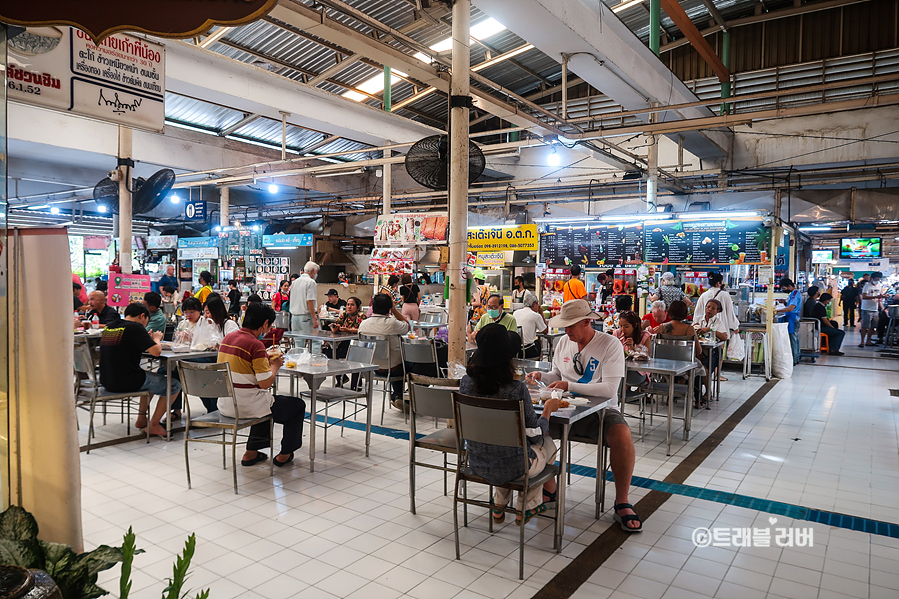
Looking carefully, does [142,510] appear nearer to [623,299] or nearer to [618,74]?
[623,299]

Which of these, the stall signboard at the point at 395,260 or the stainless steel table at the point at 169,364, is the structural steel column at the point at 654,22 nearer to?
the stall signboard at the point at 395,260

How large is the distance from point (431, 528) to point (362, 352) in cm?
255

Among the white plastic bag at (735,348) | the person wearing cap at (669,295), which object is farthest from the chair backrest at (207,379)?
the white plastic bag at (735,348)

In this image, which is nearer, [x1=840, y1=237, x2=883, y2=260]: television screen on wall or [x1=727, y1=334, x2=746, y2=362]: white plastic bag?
[x1=727, y1=334, x2=746, y2=362]: white plastic bag

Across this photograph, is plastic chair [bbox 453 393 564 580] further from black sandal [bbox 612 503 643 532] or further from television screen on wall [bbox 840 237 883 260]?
television screen on wall [bbox 840 237 883 260]

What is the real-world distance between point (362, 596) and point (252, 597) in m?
0.55

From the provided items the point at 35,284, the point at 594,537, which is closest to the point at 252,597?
the point at 35,284

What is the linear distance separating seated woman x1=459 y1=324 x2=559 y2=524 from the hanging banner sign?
12770 millimetres

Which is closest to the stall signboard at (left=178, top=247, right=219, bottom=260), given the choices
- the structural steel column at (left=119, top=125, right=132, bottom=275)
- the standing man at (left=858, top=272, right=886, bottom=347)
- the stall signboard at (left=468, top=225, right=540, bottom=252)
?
the structural steel column at (left=119, top=125, right=132, bottom=275)

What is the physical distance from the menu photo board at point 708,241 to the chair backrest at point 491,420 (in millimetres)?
8557

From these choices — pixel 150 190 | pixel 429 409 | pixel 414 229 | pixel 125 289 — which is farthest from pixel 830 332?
pixel 125 289

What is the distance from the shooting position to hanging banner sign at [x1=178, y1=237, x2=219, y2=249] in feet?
47.5

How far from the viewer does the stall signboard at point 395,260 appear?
940cm

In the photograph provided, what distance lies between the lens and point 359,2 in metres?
7.90
